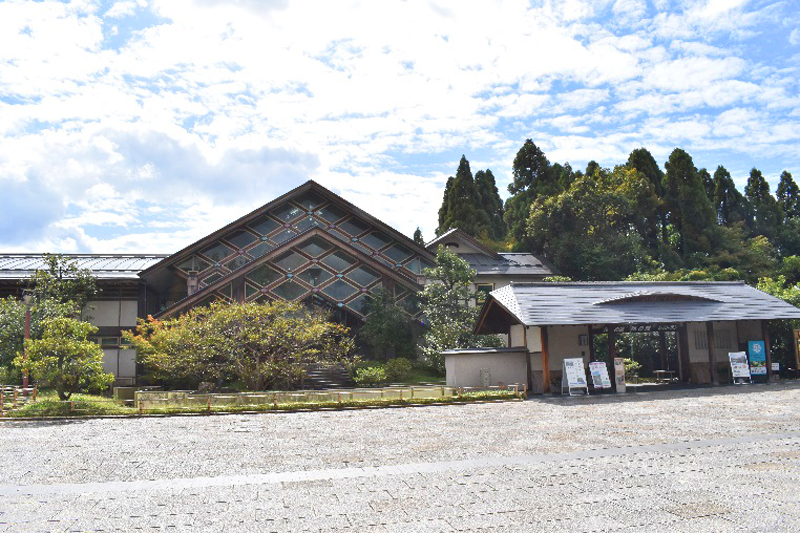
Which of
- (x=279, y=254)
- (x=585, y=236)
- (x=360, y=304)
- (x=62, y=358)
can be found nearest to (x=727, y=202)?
(x=585, y=236)

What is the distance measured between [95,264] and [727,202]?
58.6m

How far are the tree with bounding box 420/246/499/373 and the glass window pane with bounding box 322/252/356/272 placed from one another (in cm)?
426

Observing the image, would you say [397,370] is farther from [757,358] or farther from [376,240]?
[757,358]

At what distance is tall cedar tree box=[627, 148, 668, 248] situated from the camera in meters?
53.2

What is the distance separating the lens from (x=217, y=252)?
Answer: 1368 inches

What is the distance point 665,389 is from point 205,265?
80.3 ft

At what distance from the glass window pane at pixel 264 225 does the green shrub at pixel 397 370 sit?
1242 cm

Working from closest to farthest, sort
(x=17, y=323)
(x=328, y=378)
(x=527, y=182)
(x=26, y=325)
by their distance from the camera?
(x=26, y=325), (x=17, y=323), (x=328, y=378), (x=527, y=182)

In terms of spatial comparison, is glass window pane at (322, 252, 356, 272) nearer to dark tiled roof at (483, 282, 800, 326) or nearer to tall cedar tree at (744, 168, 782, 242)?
dark tiled roof at (483, 282, 800, 326)

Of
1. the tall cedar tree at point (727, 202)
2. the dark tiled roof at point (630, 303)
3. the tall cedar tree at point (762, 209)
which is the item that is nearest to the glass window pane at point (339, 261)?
the dark tiled roof at point (630, 303)

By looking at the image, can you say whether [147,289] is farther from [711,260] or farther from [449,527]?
[711,260]

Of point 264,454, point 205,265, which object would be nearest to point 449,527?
point 264,454

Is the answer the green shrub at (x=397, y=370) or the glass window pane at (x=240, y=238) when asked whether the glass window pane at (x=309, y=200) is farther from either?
the green shrub at (x=397, y=370)

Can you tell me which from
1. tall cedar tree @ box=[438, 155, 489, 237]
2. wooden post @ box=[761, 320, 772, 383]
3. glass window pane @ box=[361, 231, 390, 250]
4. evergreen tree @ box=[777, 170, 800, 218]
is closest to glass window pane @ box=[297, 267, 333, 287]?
glass window pane @ box=[361, 231, 390, 250]
